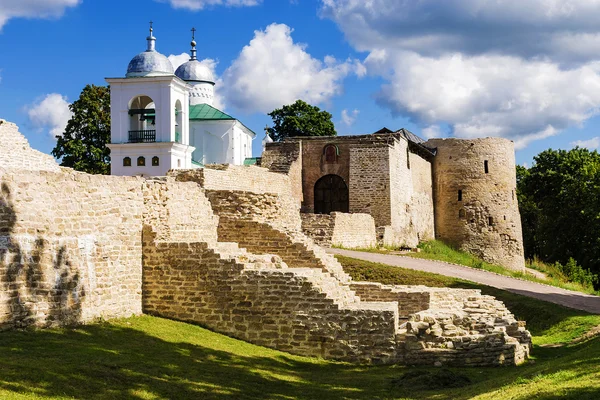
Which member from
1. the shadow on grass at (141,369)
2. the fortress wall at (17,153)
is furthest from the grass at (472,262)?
the shadow on grass at (141,369)

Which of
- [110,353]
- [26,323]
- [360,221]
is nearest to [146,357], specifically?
[110,353]

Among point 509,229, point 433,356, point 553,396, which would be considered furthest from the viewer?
point 509,229

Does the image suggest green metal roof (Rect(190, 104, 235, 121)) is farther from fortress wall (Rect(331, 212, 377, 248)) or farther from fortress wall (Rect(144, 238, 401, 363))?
fortress wall (Rect(144, 238, 401, 363))

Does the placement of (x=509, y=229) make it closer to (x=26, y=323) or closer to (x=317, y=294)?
(x=317, y=294)

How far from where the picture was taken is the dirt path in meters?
22.4

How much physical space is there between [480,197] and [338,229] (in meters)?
13.6

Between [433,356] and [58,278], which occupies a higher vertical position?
[58,278]

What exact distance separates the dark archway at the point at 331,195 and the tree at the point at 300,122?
80.8 feet

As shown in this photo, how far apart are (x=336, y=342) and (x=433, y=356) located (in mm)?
1549

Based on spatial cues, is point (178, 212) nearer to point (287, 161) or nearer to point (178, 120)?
point (287, 161)

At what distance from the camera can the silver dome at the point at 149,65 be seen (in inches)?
1986

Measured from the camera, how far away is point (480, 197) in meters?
41.3

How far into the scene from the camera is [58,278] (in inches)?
486

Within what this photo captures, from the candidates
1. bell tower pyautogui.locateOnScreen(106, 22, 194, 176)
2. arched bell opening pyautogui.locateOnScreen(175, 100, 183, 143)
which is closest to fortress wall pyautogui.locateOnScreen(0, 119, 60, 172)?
bell tower pyautogui.locateOnScreen(106, 22, 194, 176)
